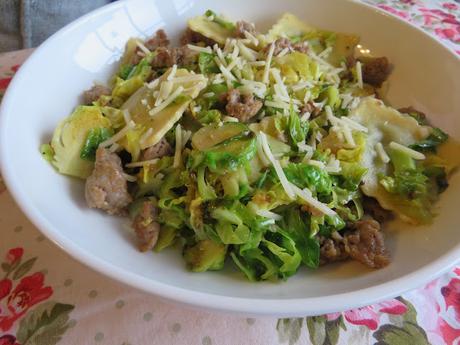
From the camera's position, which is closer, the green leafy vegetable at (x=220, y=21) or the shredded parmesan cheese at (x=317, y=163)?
the shredded parmesan cheese at (x=317, y=163)

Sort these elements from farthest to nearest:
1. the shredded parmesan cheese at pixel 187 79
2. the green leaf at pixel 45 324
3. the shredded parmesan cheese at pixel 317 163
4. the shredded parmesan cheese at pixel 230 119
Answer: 1. the shredded parmesan cheese at pixel 187 79
2. the shredded parmesan cheese at pixel 230 119
3. the shredded parmesan cheese at pixel 317 163
4. the green leaf at pixel 45 324

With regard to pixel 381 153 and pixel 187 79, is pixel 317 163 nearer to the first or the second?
pixel 381 153

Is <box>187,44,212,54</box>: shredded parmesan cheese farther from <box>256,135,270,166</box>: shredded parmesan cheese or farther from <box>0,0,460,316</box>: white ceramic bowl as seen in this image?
<box>256,135,270,166</box>: shredded parmesan cheese

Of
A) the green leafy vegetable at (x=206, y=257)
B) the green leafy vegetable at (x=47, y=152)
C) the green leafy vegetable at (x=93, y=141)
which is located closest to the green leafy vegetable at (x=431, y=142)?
the green leafy vegetable at (x=206, y=257)

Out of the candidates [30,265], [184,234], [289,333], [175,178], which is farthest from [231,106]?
[30,265]

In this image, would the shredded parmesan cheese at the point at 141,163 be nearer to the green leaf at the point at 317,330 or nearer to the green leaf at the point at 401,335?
the green leaf at the point at 317,330

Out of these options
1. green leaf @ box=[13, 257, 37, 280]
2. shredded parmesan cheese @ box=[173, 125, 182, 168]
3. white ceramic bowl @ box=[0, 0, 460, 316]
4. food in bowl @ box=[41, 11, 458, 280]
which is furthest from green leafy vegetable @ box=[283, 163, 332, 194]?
green leaf @ box=[13, 257, 37, 280]

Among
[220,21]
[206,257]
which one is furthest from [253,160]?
[220,21]
